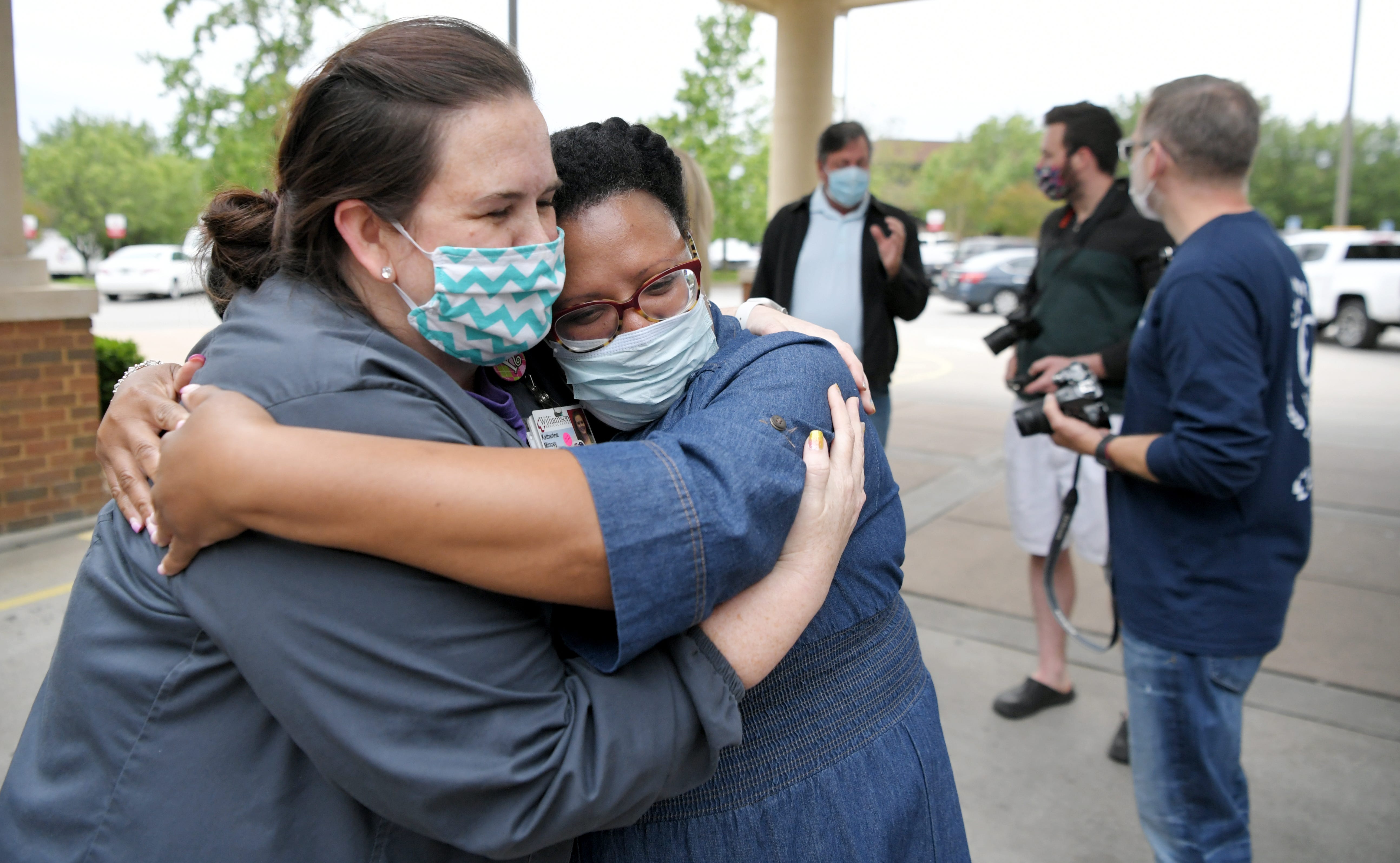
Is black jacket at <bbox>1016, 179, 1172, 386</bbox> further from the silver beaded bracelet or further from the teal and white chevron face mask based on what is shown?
the silver beaded bracelet

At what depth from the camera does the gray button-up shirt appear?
1010 mm

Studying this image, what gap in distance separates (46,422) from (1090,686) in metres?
5.53

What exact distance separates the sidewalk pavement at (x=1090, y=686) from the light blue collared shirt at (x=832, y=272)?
1.45 m

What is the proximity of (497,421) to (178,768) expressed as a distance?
0.54 m

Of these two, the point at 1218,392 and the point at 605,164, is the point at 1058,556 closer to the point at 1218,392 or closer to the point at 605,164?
the point at 1218,392

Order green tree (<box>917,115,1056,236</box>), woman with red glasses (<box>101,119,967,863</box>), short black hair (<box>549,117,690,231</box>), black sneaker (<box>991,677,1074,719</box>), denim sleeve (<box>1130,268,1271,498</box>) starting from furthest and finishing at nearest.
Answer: green tree (<box>917,115,1056,236</box>) < black sneaker (<box>991,677,1074,719</box>) < denim sleeve (<box>1130,268,1271,498</box>) < short black hair (<box>549,117,690,231</box>) < woman with red glasses (<box>101,119,967,863</box>)

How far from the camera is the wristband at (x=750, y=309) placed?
77.7 inches

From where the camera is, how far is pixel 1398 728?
3.74 meters

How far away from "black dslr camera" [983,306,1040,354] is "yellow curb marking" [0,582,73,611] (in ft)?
14.4

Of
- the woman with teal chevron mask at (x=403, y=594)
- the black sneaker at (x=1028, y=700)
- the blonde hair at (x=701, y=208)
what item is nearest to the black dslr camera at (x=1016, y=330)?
the blonde hair at (x=701, y=208)

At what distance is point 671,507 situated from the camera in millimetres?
1064

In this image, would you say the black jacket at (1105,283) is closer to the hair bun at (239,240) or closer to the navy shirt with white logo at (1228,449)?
the navy shirt with white logo at (1228,449)

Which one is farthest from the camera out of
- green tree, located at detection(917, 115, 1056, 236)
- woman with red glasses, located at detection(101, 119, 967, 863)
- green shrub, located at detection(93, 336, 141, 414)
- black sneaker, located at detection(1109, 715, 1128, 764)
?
green tree, located at detection(917, 115, 1056, 236)

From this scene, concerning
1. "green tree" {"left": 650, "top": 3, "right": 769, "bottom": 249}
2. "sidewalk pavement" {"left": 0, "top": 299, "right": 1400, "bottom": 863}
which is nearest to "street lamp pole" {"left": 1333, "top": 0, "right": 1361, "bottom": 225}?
"green tree" {"left": 650, "top": 3, "right": 769, "bottom": 249}
